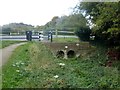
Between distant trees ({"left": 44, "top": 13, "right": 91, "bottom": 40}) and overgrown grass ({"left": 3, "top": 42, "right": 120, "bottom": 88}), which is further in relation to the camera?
distant trees ({"left": 44, "top": 13, "right": 91, "bottom": 40})

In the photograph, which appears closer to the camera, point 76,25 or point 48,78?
point 48,78

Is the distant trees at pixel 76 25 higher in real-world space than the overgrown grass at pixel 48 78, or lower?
higher

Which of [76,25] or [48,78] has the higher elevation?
[76,25]

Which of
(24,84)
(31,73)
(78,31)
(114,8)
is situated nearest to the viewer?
(24,84)

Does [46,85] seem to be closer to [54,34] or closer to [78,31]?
[78,31]

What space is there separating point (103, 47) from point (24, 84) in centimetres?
878

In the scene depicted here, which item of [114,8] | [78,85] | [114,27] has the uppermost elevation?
[114,8]

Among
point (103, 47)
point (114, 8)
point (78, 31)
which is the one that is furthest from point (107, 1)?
point (78, 31)

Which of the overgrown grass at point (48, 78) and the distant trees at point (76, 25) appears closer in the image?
the overgrown grass at point (48, 78)

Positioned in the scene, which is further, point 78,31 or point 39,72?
point 78,31

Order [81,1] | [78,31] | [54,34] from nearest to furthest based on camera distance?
1. [81,1]
2. [78,31]
3. [54,34]

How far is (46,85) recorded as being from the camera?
6.29 meters

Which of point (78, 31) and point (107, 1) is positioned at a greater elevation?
point (107, 1)

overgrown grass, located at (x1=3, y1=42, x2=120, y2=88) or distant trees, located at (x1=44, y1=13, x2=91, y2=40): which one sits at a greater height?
distant trees, located at (x1=44, y1=13, x2=91, y2=40)
